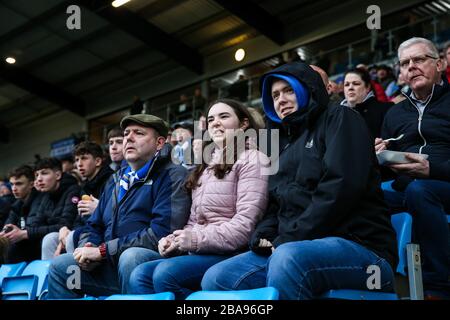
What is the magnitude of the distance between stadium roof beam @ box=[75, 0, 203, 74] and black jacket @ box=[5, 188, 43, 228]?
6220 millimetres

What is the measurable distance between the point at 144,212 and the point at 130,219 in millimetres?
77

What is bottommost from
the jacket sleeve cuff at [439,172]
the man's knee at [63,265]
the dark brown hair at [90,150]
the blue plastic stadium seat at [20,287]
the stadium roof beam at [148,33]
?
the blue plastic stadium seat at [20,287]

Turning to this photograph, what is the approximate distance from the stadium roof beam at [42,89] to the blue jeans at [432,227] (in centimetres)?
1258

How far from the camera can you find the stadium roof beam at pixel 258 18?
1006 cm

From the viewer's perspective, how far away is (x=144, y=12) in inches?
435

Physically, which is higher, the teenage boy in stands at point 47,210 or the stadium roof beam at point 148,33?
the stadium roof beam at point 148,33

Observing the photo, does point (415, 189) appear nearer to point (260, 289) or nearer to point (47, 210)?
point (260, 289)

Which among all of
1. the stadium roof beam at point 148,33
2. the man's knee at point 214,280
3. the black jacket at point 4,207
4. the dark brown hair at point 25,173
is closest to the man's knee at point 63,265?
the man's knee at point 214,280

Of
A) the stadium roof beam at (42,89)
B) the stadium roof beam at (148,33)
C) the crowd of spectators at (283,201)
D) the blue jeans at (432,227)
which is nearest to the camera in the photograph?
the crowd of spectators at (283,201)

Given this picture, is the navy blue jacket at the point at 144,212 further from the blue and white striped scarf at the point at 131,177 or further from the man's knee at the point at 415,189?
the man's knee at the point at 415,189

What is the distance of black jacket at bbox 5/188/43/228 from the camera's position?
14.7 ft

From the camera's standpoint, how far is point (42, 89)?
551 inches

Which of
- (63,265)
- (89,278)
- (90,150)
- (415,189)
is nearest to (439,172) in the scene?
(415,189)

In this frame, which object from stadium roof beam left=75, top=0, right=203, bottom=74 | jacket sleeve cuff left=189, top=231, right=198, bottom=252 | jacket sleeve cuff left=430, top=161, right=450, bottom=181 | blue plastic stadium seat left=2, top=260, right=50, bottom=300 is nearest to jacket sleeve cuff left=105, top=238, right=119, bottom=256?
jacket sleeve cuff left=189, top=231, right=198, bottom=252
